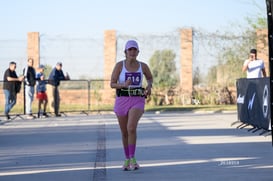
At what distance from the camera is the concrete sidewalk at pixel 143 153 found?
9.95 m

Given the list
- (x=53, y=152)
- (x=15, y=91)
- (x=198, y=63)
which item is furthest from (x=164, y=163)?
(x=198, y=63)

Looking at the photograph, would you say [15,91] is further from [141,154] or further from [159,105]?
[141,154]

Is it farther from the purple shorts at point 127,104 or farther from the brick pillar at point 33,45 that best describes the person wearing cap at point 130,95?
the brick pillar at point 33,45

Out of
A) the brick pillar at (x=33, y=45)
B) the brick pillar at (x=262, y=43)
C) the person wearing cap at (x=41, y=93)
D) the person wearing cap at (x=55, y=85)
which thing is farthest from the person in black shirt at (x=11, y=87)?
the brick pillar at (x=262, y=43)

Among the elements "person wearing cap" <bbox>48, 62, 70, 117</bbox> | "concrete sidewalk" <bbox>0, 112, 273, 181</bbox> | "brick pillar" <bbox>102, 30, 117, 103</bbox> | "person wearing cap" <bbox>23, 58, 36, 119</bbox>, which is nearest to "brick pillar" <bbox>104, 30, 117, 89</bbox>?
"brick pillar" <bbox>102, 30, 117, 103</bbox>

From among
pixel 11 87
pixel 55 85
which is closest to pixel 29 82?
pixel 11 87

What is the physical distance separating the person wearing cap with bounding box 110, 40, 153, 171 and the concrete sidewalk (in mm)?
376

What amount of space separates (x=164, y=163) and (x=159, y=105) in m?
22.8

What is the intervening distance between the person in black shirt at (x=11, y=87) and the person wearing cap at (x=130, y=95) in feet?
45.5

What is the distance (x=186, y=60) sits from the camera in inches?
1407

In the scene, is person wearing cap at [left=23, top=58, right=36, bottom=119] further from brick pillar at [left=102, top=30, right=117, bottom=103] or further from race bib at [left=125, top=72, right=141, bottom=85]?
race bib at [left=125, top=72, right=141, bottom=85]

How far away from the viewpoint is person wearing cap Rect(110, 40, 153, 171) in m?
10.3

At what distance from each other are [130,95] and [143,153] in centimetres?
247

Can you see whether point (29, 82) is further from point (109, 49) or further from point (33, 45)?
point (109, 49)
